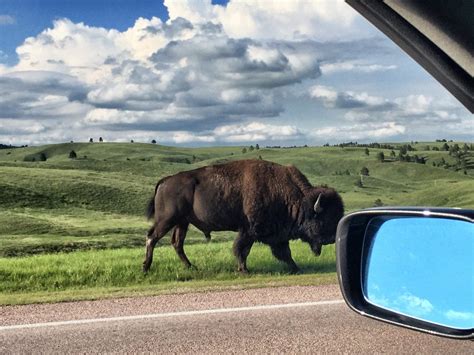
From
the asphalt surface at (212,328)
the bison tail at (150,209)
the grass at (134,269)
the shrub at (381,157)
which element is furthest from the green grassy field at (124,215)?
the asphalt surface at (212,328)

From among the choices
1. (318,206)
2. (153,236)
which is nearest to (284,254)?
(318,206)

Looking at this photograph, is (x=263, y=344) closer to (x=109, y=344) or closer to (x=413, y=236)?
(x=109, y=344)

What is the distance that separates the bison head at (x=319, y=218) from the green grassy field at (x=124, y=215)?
0.41 metres

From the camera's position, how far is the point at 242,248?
35.6 ft

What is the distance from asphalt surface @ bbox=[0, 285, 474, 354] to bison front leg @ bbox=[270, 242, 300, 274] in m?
3.63

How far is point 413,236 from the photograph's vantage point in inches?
59.9

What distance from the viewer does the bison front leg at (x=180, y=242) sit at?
11.0 meters

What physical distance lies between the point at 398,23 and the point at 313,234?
9944 mm

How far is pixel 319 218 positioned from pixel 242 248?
1411 millimetres

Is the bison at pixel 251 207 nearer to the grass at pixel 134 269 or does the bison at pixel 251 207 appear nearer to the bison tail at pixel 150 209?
the bison tail at pixel 150 209

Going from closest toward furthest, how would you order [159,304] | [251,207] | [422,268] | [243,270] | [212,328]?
[422,268] → [212,328] → [159,304] → [243,270] → [251,207]

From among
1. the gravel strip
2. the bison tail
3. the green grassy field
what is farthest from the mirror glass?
the bison tail

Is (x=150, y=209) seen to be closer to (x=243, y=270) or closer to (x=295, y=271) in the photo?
(x=243, y=270)

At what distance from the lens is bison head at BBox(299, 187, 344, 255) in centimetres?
1120
